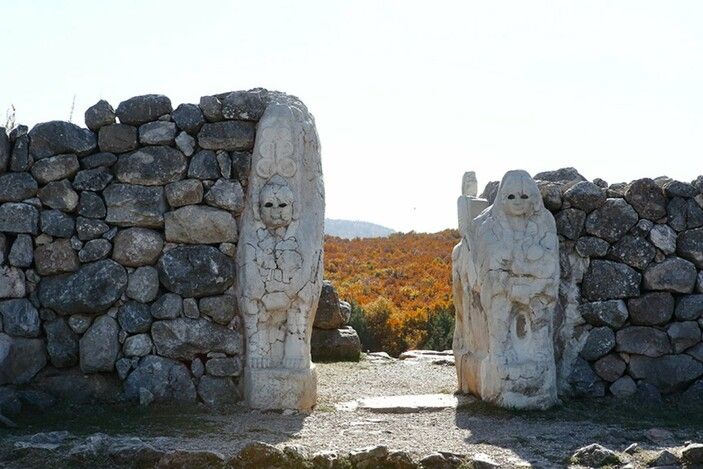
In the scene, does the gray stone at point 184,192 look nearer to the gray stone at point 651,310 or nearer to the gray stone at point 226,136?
the gray stone at point 226,136

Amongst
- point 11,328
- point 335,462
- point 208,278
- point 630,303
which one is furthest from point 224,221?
point 630,303

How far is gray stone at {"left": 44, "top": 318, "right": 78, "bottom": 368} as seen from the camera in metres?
8.73

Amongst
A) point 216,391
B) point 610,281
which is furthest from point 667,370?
point 216,391

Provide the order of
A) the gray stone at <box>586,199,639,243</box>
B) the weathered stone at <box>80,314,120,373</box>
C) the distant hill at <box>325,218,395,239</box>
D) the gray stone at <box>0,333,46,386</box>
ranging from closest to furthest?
1. the gray stone at <box>0,333,46,386</box>
2. the weathered stone at <box>80,314,120,373</box>
3. the gray stone at <box>586,199,639,243</box>
4. the distant hill at <box>325,218,395,239</box>

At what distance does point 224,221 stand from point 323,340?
4470mm

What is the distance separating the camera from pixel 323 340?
42.5 feet

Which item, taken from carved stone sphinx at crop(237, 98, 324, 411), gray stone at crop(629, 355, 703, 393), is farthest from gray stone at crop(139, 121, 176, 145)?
gray stone at crop(629, 355, 703, 393)

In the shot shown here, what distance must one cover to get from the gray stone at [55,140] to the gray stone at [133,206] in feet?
1.68

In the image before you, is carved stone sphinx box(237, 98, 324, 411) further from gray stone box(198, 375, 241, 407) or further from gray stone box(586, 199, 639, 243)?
gray stone box(586, 199, 639, 243)

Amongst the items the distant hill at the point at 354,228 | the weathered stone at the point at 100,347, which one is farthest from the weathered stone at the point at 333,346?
the distant hill at the point at 354,228

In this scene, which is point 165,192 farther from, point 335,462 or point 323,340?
point 323,340

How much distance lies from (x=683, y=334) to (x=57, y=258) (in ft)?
20.3

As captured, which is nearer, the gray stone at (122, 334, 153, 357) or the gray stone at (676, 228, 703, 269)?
the gray stone at (122, 334, 153, 357)

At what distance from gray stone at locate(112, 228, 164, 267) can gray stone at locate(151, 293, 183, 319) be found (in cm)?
38
